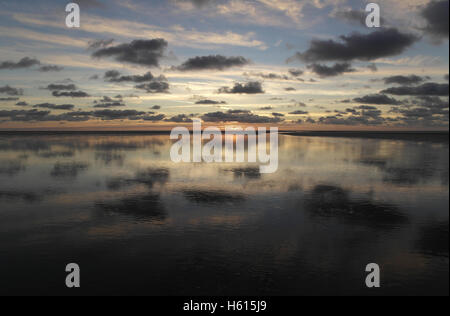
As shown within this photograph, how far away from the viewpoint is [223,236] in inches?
778

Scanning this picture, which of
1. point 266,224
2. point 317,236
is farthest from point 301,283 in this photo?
point 266,224

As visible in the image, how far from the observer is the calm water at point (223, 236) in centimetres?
1455

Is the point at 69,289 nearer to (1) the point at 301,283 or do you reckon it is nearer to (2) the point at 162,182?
(1) the point at 301,283

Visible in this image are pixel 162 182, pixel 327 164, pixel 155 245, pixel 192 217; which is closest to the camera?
pixel 155 245

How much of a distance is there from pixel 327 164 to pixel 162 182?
28.3 m

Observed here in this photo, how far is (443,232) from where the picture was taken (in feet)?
66.6

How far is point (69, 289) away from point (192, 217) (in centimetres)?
1038

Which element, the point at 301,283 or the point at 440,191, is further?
the point at 440,191

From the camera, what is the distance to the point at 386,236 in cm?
1967

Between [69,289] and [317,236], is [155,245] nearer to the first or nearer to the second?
[69,289]

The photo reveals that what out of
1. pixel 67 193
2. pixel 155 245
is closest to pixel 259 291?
pixel 155 245

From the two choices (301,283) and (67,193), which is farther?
(67,193)

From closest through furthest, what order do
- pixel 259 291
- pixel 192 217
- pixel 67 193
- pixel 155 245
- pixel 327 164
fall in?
pixel 259 291, pixel 155 245, pixel 192 217, pixel 67 193, pixel 327 164

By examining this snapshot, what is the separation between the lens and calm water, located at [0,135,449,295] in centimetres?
1455
